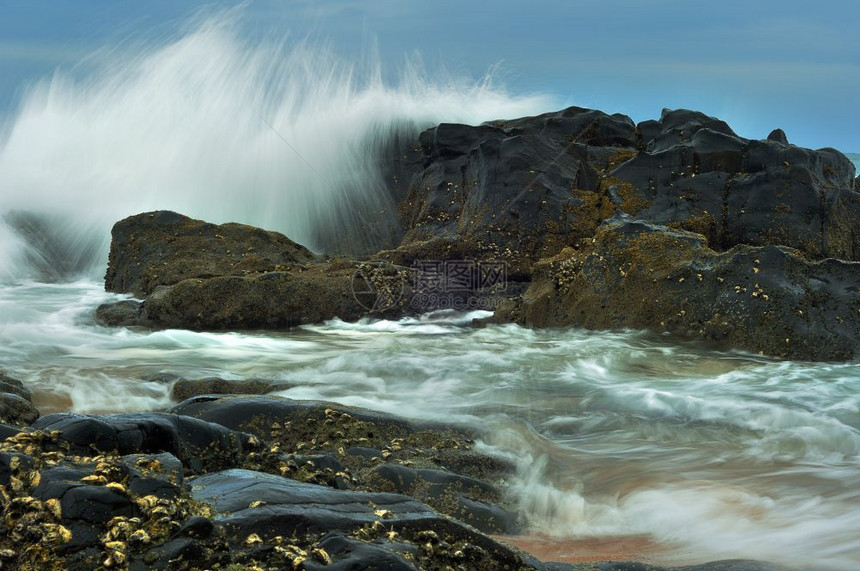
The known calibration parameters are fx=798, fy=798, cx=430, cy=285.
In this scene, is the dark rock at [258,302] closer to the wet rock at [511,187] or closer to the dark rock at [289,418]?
the wet rock at [511,187]

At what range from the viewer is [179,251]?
13.6 metres

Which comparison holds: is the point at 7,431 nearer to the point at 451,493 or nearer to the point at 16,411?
the point at 451,493

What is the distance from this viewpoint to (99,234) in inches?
755

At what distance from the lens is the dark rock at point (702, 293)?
8.85 meters

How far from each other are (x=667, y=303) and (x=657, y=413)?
3279 mm

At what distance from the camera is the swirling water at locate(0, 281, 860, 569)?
446cm

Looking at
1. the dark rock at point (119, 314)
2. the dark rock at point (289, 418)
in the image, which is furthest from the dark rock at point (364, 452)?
the dark rock at point (119, 314)

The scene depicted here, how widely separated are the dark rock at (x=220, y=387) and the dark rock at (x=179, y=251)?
5907 millimetres

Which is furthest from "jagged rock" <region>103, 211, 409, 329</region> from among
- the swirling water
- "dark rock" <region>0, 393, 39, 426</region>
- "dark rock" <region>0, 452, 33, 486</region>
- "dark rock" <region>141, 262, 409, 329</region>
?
"dark rock" <region>0, 452, 33, 486</region>

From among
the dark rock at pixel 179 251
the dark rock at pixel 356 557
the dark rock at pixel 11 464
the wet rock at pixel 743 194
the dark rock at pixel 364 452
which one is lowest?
the dark rock at pixel 364 452

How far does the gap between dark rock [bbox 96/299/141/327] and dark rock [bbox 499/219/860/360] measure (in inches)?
217

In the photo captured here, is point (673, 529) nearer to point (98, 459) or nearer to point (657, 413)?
point (657, 413)

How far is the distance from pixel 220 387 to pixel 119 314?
5599 mm

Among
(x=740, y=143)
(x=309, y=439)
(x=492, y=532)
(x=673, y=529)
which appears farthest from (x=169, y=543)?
(x=740, y=143)
